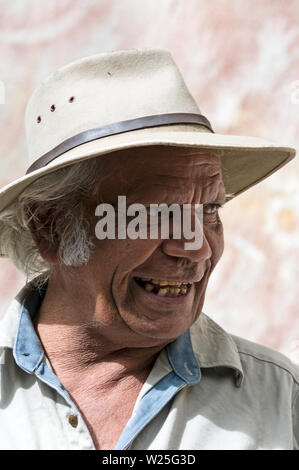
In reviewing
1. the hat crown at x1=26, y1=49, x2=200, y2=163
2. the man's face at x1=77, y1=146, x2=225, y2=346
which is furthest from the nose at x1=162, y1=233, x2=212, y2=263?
the hat crown at x1=26, y1=49, x2=200, y2=163

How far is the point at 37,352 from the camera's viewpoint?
2.19 meters

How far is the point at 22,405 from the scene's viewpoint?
2092 millimetres

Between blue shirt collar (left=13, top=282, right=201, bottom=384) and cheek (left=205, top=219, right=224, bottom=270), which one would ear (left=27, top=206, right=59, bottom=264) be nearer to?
blue shirt collar (left=13, top=282, right=201, bottom=384)

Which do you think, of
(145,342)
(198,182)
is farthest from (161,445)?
(198,182)

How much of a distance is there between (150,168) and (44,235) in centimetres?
41

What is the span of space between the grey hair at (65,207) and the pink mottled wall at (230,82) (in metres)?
1.82

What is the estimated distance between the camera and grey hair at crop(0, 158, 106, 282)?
6.94ft

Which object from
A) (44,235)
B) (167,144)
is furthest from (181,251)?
(44,235)

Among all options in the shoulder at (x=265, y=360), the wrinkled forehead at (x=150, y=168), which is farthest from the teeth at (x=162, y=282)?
the shoulder at (x=265, y=360)

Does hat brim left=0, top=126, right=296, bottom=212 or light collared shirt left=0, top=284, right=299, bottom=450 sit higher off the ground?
hat brim left=0, top=126, right=296, bottom=212

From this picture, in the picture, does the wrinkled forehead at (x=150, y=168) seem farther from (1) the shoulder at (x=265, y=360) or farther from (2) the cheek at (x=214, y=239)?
(1) the shoulder at (x=265, y=360)

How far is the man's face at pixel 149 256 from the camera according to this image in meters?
2.07

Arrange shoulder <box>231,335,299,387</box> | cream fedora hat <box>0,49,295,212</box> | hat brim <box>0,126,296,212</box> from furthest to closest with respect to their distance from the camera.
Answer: shoulder <box>231,335,299,387</box>
cream fedora hat <box>0,49,295,212</box>
hat brim <box>0,126,296,212</box>

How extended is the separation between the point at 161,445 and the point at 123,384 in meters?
0.24
